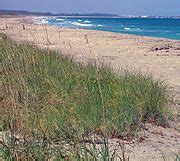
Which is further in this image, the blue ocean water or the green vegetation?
the blue ocean water

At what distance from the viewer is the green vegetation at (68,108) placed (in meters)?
3.49

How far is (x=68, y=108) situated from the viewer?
186 inches

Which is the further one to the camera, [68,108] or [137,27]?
[137,27]

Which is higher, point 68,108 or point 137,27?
point 68,108

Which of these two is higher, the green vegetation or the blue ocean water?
the green vegetation

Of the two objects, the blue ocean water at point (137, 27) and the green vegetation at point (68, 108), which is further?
the blue ocean water at point (137, 27)

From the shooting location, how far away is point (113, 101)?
491cm

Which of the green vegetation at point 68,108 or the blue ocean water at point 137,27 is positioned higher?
the green vegetation at point 68,108

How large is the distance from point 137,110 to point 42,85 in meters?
1.34

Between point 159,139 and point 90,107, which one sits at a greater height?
point 90,107

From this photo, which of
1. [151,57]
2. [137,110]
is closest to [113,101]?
[137,110]

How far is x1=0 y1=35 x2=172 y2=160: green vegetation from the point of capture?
3.49 metres

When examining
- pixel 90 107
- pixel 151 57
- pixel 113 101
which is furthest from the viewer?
pixel 151 57

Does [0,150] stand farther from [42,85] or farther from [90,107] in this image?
[42,85]
